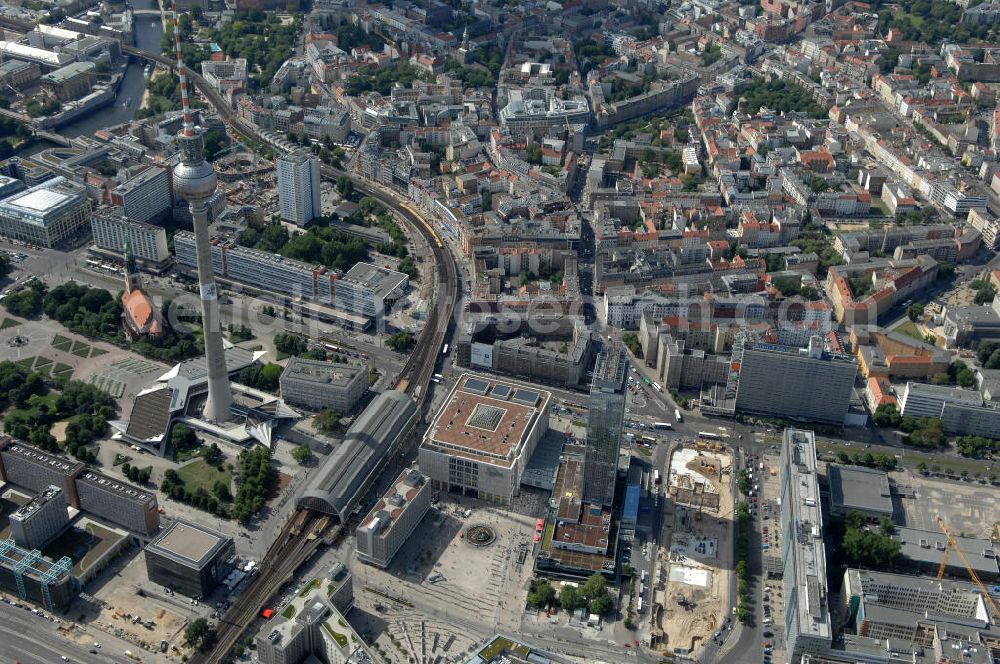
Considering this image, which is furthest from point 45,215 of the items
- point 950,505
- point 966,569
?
point 966,569

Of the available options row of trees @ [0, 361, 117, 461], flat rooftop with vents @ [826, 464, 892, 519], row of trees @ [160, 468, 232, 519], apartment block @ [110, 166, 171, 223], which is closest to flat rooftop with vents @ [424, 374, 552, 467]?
row of trees @ [160, 468, 232, 519]

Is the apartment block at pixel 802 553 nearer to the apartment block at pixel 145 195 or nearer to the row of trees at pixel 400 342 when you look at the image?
the row of trees at pixel 400 342

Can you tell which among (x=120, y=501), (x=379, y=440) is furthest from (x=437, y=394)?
(x=120, y=501)

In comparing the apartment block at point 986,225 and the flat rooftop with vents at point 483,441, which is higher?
the apartment block at point 986,225

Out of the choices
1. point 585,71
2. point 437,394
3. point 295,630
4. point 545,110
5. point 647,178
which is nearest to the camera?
point 295,630

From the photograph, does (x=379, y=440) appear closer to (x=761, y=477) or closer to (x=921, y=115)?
(x=761, y=477)

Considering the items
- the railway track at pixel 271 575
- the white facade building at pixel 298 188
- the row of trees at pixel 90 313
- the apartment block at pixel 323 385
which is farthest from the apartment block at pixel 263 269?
the railway track at pixel 271 575
